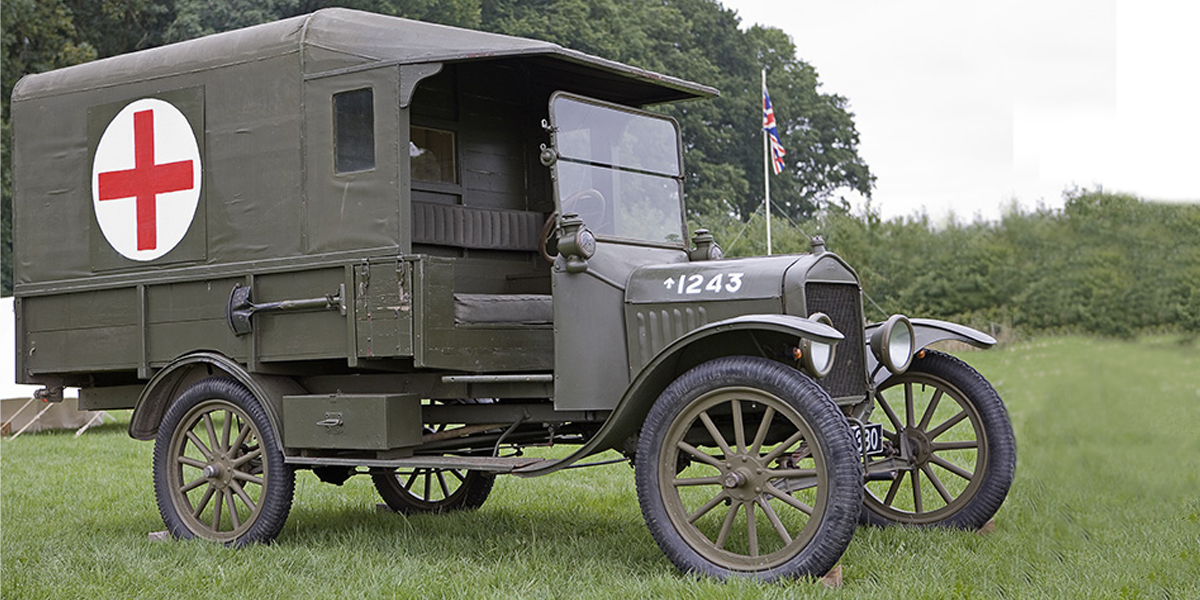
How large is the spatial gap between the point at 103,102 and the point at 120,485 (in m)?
3.88

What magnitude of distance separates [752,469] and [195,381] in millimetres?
3776

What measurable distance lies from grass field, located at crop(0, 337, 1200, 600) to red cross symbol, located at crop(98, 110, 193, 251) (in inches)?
74.8

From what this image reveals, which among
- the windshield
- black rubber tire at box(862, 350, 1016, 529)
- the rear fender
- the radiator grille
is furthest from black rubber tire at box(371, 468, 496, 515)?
the radiator grille

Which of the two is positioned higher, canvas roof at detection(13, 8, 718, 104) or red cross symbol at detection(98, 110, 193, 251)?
canvas roof at detection(13, 8, 718, 104)

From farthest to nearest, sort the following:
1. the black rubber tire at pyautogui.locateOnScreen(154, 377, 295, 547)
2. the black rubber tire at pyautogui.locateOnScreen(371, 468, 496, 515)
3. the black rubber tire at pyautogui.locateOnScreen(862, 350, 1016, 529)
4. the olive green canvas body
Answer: the black rubber tire at pyautogui.locateOnScreen(371, 468, 496, 515)
the black rubber tire at pyautogui.locateOnScreen(154, 377, 295, 547)
the black rubber tire at pyautogui.locateOnScreen(862, 350, 1016, 529)
the olive green canvas body

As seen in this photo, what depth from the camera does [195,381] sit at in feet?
25.2

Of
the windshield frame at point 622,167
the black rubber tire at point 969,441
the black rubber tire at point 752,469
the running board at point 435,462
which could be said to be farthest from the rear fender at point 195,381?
the black rubber tire at point 969,441

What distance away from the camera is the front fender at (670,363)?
5.75 metres

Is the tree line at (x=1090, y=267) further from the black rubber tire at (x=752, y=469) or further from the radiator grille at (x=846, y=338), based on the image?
the radiator grille at (x=846, y=338)

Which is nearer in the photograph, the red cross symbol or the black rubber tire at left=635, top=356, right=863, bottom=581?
the black rubber tire at left=635, top=356, right=863, bottom=581

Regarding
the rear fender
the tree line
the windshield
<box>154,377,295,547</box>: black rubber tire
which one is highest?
the windshield

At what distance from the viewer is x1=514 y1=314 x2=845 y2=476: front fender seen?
5.75 m

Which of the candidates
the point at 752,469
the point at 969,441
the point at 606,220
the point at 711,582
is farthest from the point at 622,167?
the point at 711,582

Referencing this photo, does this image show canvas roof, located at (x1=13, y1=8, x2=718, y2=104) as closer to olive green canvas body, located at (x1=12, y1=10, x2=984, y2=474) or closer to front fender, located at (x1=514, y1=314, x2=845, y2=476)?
olive green canvas body, located at (x1=12, y1=10, x2=984, y2=474)
